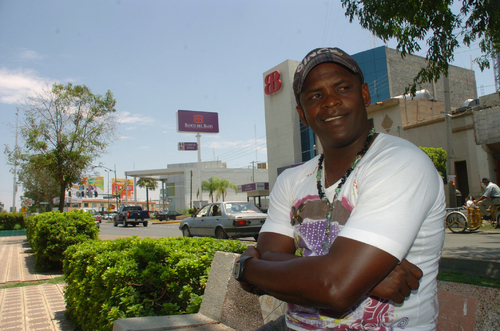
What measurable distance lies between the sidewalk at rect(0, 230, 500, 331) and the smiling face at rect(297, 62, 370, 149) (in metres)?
4.83

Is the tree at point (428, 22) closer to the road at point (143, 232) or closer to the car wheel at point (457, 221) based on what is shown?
the car wheel at point (457, 221)

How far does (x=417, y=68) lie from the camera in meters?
36.2

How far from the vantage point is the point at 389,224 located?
1.10m

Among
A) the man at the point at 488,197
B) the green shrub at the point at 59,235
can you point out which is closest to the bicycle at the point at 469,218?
the man at the point at 488,197

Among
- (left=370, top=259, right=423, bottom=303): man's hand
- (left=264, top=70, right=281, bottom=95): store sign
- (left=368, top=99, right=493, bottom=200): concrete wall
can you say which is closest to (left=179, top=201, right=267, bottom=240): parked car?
(left=370, top=259, right=423, bottom=303): man's hand

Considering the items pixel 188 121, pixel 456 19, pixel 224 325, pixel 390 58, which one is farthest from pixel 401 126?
pixel 188 121

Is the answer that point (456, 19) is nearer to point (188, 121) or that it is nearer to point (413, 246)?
point (413, 246)

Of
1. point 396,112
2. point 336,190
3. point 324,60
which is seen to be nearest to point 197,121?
point 396,112

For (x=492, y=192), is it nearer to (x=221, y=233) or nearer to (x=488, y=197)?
(x=488, y=197)

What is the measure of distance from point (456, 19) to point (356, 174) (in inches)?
245

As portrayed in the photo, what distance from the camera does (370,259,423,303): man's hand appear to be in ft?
3.76

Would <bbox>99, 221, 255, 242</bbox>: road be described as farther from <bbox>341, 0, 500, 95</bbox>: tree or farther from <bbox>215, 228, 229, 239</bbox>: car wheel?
<bbox>341, 0, 500, 95</bbox>: tree

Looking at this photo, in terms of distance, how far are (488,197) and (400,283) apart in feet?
40.9

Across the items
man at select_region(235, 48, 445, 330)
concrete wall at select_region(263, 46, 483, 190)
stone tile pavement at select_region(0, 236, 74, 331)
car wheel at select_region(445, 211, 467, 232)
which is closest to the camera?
man at select_region(235, 48, 445, 330)
